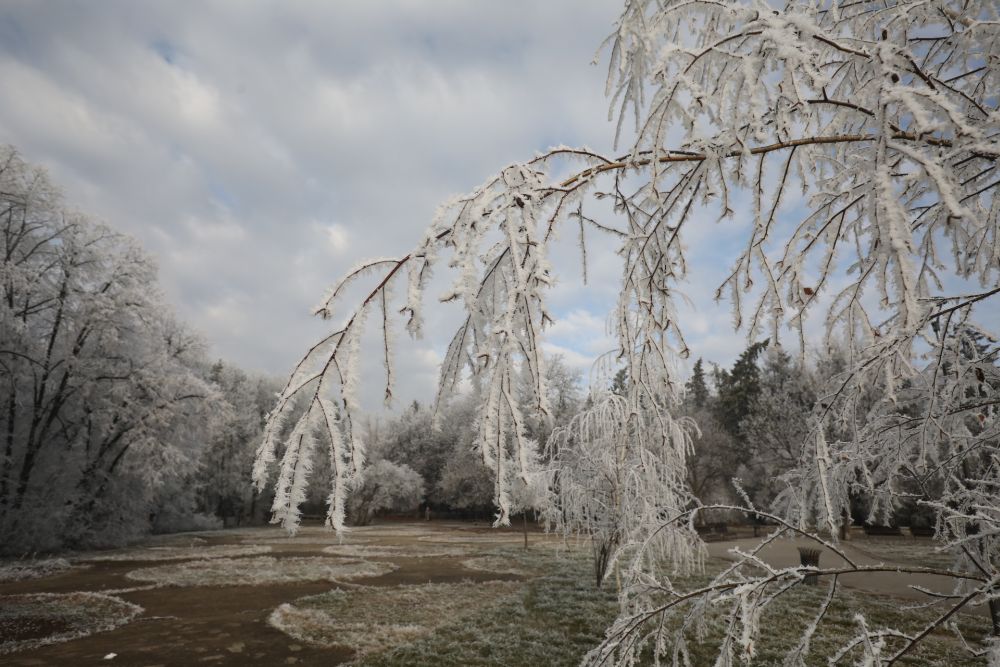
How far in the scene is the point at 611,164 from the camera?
154 centimetres

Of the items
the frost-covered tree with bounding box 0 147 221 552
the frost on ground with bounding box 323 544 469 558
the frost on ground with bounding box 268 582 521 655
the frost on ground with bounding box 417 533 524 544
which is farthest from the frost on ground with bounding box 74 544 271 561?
the frost on ground with bounding box 268 582 521 655

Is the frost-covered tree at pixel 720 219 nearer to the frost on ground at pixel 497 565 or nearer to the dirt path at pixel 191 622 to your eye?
the dirt path at pixel 191 622

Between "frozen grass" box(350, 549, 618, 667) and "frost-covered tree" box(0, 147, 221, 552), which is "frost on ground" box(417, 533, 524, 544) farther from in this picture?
"frozen grass" box(350, 549, 618, 667)

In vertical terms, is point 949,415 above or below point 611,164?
below

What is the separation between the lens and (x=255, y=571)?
12.1 meters

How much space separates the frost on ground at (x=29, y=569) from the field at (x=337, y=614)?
0.04 m

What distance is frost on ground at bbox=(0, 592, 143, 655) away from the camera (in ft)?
22.1

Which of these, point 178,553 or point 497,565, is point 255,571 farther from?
point 497,565

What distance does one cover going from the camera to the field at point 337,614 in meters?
6.11

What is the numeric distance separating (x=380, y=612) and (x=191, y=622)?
289 centimetres

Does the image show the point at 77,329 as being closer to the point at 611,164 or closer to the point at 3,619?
the point at 3,619

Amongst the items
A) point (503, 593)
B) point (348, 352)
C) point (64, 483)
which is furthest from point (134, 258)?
point (348, 352)

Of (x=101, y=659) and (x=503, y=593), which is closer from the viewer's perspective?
(x=101, y=659)

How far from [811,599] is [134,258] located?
71.7 feet
